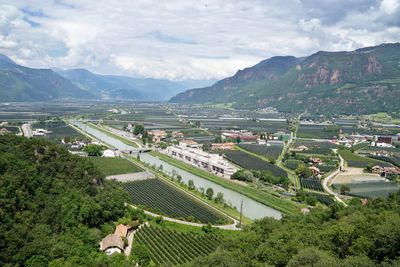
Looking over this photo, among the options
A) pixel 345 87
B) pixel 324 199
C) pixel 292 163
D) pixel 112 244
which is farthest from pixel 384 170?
pixel 345 87

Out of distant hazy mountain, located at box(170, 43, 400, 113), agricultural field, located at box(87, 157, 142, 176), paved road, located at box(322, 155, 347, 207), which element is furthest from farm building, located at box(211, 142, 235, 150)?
distant hazy mountain, located at box(170, 43, 400, 113)

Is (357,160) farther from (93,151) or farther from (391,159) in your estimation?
(93,151)

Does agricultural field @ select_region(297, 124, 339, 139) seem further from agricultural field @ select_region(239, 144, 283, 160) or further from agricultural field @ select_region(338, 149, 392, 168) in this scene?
agricultural field @ select_region(338, 149, 392, 168)

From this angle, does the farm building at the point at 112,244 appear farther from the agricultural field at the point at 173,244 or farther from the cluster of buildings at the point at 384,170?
the cluster of buildings at the point at 384,170

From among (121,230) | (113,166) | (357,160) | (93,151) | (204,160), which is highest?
(93,151)

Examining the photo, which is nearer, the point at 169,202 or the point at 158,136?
the point at 169,202

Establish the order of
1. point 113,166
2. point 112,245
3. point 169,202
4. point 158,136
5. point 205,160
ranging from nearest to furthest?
point 112,245 → point 169,202 → point 113,166 → point 205,160 → point 158,136

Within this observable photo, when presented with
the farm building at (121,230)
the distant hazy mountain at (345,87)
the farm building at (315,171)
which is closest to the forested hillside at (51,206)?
the farm building at (121,230)

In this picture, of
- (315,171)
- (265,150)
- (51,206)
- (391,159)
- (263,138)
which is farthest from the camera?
(263,138)
